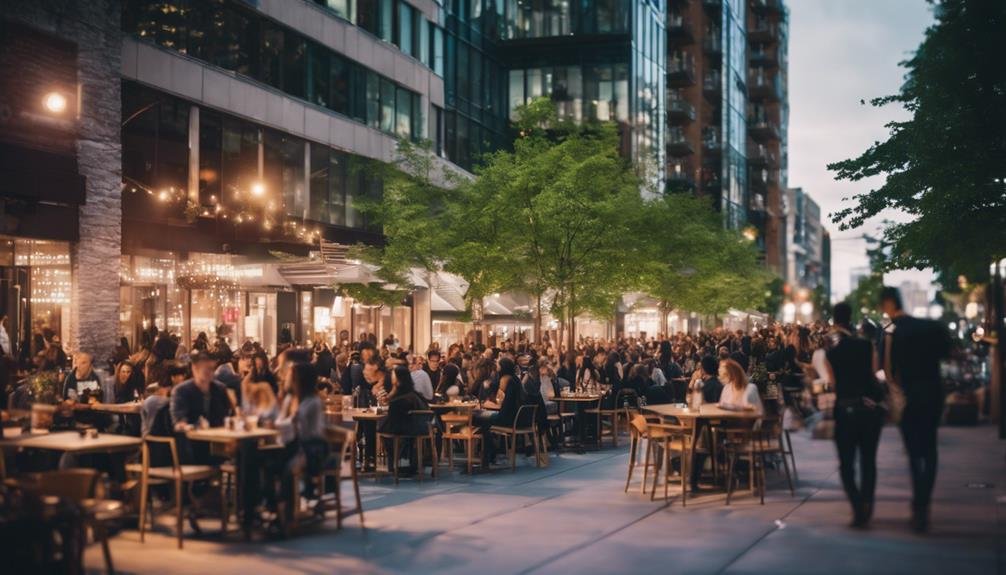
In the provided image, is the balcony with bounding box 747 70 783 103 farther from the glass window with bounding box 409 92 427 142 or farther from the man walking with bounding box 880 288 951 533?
the man walking with bounding box 880 288 951 533

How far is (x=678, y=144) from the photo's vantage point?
234 ft

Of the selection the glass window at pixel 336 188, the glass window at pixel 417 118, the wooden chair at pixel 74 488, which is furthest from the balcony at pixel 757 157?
the wooden chair at pixel 74 488

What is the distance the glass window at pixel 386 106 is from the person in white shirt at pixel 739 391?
24.5 m

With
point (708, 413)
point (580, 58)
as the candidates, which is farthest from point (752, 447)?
point (580, 58)

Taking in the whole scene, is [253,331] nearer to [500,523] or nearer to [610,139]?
[610,139]

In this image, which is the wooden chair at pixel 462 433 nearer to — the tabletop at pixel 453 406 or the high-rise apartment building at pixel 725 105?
the tabletop at pixel 453 406

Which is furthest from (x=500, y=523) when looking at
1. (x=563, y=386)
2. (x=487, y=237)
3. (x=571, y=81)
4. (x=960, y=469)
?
(x=571, y=81)

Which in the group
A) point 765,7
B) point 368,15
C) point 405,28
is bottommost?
point 368,15

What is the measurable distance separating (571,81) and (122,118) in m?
34.1

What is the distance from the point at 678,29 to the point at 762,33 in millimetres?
32429

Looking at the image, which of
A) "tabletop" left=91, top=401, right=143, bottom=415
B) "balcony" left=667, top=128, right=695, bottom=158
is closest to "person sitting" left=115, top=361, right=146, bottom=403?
"tabletop" left=91, top=401, right=143, bottom=415

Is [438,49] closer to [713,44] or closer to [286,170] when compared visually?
[286,170]

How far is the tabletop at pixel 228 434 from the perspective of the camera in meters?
10.4

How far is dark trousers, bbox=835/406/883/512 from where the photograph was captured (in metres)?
10.2
